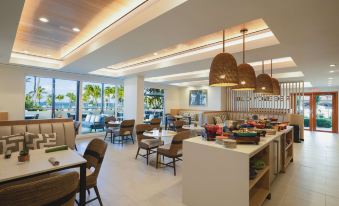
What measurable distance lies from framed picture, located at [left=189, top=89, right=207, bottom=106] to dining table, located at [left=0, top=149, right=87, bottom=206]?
Result: 867cm

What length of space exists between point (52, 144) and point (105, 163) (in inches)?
54.1

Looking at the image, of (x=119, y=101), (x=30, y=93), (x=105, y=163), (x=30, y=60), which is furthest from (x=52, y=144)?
(x=119, y=101)

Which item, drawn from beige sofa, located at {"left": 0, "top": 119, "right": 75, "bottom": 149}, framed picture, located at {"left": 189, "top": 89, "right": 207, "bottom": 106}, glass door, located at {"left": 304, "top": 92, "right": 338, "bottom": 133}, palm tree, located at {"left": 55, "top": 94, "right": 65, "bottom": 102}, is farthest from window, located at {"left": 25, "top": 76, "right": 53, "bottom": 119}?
glass door, located at {"left": 304, "top": 92, "right": 338, "bottom": 133}

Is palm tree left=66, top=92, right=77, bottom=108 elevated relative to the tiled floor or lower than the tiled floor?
elevated

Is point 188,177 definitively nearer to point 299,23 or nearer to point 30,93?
point 299,23

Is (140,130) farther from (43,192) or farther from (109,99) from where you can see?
(109,99)

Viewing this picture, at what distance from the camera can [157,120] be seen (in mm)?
6160

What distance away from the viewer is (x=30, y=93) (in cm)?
625

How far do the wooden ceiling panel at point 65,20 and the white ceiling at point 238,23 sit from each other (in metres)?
0.33

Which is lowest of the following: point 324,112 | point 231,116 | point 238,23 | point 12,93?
point 231,116

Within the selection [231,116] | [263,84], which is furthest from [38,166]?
[231,116]

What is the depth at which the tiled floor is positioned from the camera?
2689mm

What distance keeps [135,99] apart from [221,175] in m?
5.47

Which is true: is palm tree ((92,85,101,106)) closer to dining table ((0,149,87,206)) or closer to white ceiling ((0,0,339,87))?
white ceiling ((0,0,339,87))
